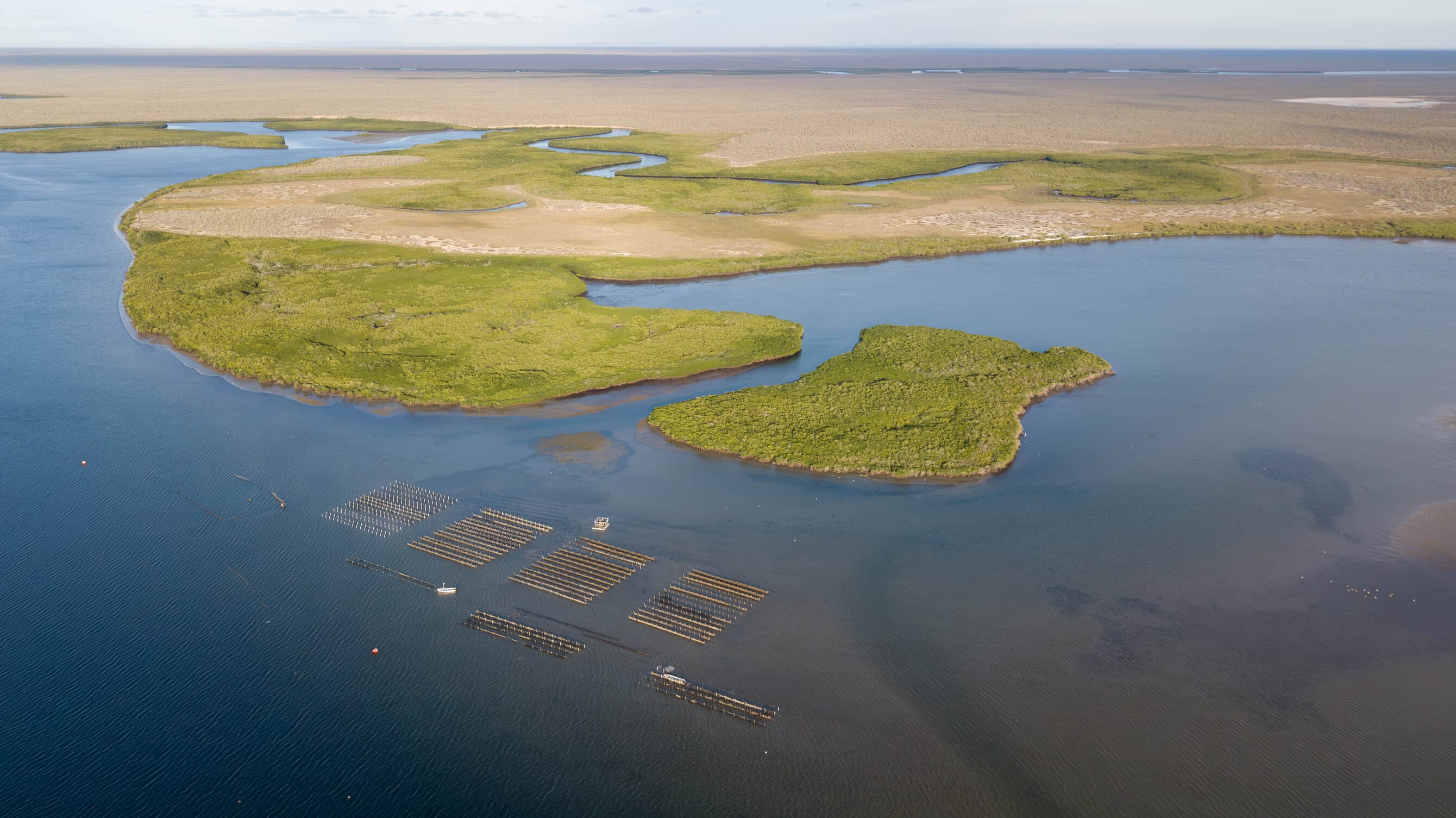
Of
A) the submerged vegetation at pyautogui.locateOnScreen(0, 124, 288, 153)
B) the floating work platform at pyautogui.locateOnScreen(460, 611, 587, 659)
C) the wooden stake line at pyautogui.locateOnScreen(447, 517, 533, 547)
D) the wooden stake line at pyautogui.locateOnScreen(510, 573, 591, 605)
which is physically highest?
the submerged vegetation at pyautogui.locateOnScreen(0, 124, 288, 153)

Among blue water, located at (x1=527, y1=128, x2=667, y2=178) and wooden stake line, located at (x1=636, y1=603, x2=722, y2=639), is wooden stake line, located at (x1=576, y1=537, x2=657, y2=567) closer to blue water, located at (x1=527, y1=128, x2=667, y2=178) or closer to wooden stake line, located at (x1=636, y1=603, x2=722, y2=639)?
wooden stake line, located at (x1=636, y1=603, x2=722, y2=639)

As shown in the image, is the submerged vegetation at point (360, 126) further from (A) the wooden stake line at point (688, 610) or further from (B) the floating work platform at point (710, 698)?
(B) the floating work platform at point (710, 698)

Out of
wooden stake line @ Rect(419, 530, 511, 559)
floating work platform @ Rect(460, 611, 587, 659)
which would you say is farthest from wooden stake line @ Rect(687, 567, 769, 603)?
wooden stake line @ Rect(419, 530, 511, 559)

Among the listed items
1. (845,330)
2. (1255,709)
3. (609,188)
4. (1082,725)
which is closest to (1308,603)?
(1255,709)

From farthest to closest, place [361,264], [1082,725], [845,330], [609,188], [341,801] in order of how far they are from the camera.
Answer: [609,188] → [361,264] → [845,330] → [1082,725] → [341,801]

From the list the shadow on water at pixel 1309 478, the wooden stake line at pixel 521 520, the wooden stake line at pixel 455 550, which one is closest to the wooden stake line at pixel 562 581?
the wooden stake line at pixel 455 550

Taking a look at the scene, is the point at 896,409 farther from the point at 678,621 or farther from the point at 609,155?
the point at 609,155

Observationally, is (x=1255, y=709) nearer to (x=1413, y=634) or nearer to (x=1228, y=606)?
(x=1228, y=606)
